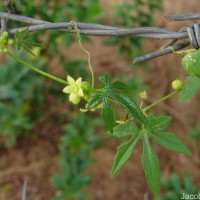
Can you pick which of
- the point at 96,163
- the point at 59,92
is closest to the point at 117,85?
the point at 59,92

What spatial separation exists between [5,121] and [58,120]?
547 mm

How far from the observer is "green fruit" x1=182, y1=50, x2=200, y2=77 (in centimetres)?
82

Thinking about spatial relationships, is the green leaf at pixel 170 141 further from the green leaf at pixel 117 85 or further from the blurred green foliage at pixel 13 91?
the blurred green foliage at pixel 13 91

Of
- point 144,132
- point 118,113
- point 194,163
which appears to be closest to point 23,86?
point 118,113

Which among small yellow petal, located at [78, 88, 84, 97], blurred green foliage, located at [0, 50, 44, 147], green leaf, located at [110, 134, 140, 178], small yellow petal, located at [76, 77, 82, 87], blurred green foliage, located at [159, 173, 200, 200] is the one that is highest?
blurred green foliage, located at [0, 50, 44, 147]

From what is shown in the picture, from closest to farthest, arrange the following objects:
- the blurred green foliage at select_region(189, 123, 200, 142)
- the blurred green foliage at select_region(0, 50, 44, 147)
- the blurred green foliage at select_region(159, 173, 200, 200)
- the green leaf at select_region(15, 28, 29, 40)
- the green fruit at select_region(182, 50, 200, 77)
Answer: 1. the green fruit at select_region(182, 50, 200, 77)
2. the green leaf at select_region(15, 28, 29, 40)
3. the blurred green foliage at select_region(159, 173, 200, 200)
4. the blurred green foliage at select_region(0, 50, 44, 147)
5. the blurred green foliage at select_region(189, 123, 200, 142)

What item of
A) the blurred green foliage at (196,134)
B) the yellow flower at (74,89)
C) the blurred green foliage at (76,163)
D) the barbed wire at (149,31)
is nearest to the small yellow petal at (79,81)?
the yellow flower at (74,89)

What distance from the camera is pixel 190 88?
2.94 ft

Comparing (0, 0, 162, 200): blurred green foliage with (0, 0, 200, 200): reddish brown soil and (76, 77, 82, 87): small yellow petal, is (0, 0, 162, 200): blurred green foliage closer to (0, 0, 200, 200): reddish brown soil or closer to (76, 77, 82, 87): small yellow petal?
(0, 0, 200, 200): reddish brown soil

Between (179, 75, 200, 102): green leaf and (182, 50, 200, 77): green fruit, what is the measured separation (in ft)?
0.18

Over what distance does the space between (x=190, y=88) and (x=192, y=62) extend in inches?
3.5

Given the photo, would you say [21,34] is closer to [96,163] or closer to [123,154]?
[123,154]

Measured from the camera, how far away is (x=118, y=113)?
253cm

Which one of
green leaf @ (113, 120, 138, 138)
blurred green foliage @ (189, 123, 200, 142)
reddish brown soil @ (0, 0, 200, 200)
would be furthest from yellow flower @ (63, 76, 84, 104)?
blurred green foliage @ (189, 123, 200, 142)
